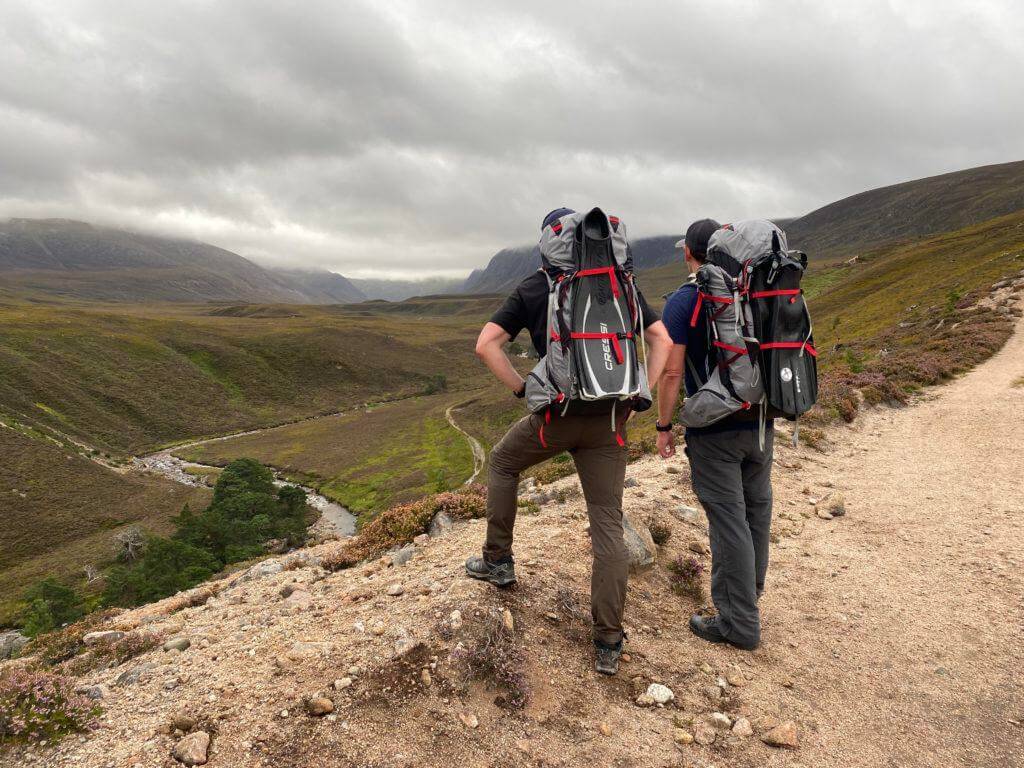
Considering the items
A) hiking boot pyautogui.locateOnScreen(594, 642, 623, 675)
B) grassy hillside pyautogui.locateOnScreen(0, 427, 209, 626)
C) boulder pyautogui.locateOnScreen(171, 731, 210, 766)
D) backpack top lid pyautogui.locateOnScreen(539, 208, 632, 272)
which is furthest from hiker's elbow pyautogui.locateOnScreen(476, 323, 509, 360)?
grassy hillside pyautogui.locateOnScreen(0, 427, 209, 626)

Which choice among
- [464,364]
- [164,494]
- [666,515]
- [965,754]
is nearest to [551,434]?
[965,754]

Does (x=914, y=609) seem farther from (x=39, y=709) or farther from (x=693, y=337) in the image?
(x=39, y=709)

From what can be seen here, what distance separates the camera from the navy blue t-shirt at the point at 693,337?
5.04 m

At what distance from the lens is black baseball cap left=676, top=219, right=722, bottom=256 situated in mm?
5547

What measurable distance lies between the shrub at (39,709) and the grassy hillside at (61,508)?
47.4m

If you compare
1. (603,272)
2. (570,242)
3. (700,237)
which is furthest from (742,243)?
(570,242)

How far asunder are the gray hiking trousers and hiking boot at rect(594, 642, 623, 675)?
149 centimetres

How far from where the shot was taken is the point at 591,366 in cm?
424

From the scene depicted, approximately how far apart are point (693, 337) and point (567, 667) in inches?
141

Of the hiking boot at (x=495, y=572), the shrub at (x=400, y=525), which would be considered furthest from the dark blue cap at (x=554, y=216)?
the shrub at (x=400, y=525)

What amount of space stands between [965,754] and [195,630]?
25.6 ft

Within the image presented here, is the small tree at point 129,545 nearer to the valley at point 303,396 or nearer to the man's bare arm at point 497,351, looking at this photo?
the valley at point 303,396

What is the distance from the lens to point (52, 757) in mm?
3703

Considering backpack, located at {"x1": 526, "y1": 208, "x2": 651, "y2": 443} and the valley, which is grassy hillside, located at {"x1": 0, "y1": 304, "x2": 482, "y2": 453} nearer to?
the valley
